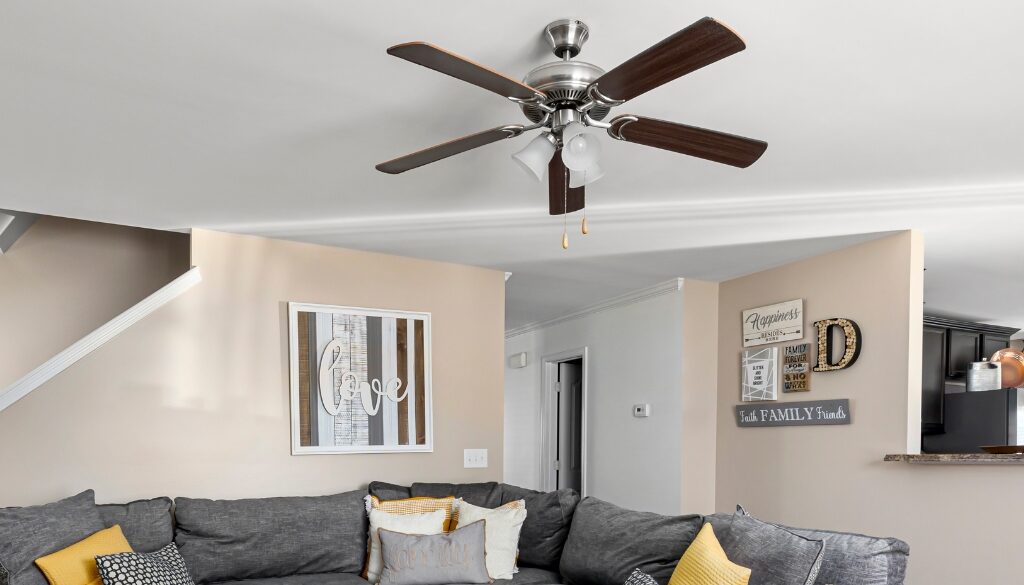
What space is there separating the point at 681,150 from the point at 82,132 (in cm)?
216

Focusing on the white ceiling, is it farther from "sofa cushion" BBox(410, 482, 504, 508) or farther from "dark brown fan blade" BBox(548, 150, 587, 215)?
"sofa cushion" BBox(410, 482, 504, 508)

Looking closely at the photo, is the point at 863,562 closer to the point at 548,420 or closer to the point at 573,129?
the point at 573,129

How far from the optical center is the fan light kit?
1.87m

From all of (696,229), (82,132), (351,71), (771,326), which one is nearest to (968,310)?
(771,326)

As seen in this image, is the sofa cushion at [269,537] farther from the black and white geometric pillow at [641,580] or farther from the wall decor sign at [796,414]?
the wall decor sign at [796,414]

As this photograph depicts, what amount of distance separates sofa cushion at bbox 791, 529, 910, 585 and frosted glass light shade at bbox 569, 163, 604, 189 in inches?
53.8

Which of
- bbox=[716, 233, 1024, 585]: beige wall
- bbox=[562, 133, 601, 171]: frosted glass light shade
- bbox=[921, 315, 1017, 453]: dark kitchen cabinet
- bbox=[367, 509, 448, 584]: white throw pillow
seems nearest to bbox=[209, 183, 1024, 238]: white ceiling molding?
bbox=[716, 233, 1024, 585]: beige wall

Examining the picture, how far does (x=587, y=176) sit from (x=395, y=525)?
2.25 metres

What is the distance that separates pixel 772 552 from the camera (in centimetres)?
267

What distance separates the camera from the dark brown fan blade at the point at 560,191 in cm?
264

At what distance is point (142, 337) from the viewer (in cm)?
417

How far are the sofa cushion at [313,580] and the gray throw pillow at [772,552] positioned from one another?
1769mm

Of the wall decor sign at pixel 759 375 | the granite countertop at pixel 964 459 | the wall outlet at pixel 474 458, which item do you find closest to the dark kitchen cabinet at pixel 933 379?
the wall decor sign at pixel 759 375

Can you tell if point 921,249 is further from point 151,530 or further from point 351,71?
point 151,530
